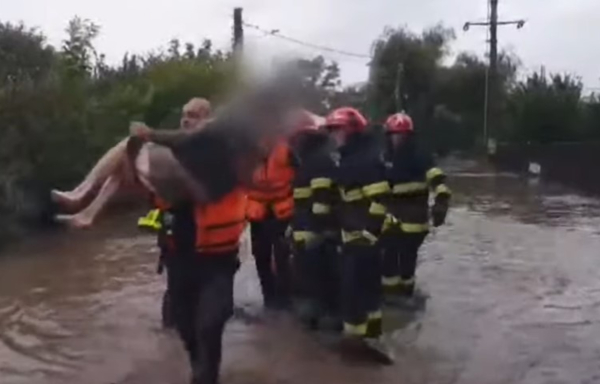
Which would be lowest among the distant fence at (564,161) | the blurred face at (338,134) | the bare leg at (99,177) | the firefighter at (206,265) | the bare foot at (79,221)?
the distant fence at (564,161)

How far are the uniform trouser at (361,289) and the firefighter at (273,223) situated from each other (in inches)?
38.2

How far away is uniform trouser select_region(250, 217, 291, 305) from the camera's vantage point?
34.6 feet

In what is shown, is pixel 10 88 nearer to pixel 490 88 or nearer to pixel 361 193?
pixel 361 193

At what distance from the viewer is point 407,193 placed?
10789 millimetres

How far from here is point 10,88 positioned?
18.8 meters

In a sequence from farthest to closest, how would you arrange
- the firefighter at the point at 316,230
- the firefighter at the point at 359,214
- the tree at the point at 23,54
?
the tree at the point at 23,54 < the firefighter at the point at 316,230 < the firefighter at the point at 359,214

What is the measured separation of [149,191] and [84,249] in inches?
375

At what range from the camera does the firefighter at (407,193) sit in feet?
35.0

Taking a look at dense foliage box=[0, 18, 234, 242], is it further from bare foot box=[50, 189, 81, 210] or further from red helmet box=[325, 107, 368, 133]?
bare foot box=[50, 189, 81, 210]

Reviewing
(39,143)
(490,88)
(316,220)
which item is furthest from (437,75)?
(316,220)

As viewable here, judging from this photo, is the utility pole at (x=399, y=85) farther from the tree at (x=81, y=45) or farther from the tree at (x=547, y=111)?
the tree at (x=81, y=45)

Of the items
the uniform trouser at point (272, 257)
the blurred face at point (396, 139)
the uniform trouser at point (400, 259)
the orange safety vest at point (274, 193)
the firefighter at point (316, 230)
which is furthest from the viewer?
the uniform trouser at point (400, 259)

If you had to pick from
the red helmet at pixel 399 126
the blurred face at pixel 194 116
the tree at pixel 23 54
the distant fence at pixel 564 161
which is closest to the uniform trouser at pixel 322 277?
the red helmet at pixel 399 126

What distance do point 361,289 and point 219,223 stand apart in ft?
7.79
